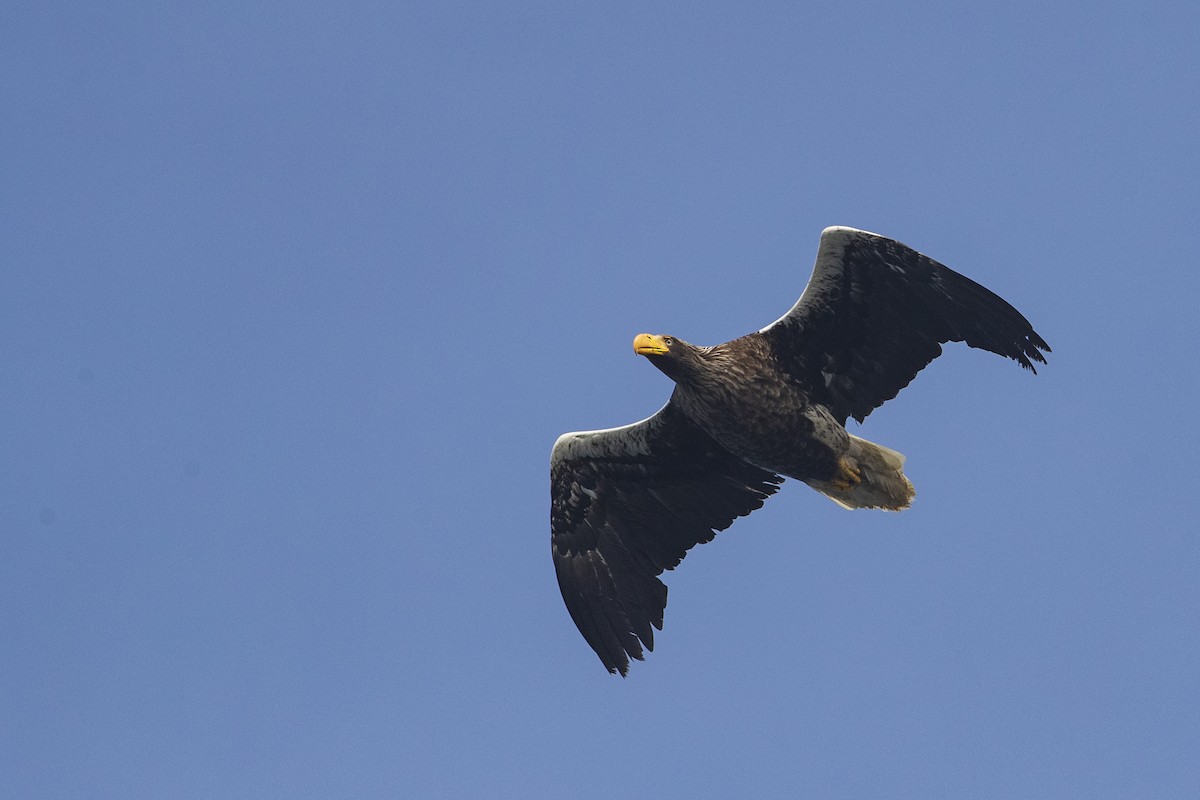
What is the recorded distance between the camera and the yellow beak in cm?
1472

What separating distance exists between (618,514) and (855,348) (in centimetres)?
299

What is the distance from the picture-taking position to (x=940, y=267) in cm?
1501

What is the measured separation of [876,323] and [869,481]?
1.59 m

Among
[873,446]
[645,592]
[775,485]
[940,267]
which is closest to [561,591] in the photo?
[645,592]

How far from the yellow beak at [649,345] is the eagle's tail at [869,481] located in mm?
2188

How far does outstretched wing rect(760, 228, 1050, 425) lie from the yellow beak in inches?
46.7

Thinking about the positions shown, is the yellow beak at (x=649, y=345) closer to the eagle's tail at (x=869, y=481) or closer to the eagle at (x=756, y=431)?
Answer: the eagle at (x=756, y=431)

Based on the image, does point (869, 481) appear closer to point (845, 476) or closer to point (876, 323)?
point (845, 476)

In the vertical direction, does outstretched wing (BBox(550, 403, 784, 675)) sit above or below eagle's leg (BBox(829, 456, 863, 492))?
above

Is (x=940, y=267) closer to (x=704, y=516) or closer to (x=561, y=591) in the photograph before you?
(x=704, y=516)

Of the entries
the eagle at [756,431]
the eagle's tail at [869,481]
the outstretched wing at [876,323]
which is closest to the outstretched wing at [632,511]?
the eagle at [756,431]

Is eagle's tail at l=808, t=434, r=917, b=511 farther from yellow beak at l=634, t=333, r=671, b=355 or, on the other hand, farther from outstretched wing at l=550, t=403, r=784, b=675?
yellow beak at l=634, t=333, r=671, b=355

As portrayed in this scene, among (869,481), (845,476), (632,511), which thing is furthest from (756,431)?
(632,511)

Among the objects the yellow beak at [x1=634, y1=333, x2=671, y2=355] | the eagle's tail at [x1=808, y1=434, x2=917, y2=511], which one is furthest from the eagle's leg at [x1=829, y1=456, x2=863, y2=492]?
the yellow beak at [x1=634, y1=333, x2=671, y2=355]
